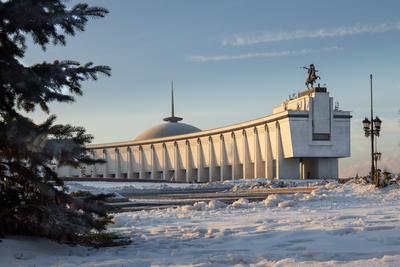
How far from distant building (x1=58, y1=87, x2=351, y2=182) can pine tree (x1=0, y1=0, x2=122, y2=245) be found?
67.9 metres

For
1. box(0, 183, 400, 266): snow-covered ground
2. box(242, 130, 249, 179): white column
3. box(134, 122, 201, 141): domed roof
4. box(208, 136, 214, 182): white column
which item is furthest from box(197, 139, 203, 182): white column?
box(0, 183, 400, 266): snow-covered ground

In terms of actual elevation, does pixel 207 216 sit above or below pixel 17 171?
below

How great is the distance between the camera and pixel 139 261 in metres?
7.37

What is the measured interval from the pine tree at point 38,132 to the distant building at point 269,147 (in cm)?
6787

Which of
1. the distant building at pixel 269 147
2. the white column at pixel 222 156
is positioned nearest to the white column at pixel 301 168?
the distant building at pixel 269 147

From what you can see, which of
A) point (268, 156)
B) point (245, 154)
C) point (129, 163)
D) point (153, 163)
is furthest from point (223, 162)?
point (129, 163)

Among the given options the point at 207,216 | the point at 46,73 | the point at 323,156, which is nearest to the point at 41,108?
the point at 46,73

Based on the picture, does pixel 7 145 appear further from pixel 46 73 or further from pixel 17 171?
pixel 46 73

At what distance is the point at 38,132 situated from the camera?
7.74 metres

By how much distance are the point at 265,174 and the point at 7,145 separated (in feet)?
278

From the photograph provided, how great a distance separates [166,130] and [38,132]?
121893mm

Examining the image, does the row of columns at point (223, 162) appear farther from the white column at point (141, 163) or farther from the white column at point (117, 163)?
the white column at point (117, 163)

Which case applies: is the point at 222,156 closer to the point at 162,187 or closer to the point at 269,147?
the point at 269,147

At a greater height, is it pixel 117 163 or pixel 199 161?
pixel 199 161
